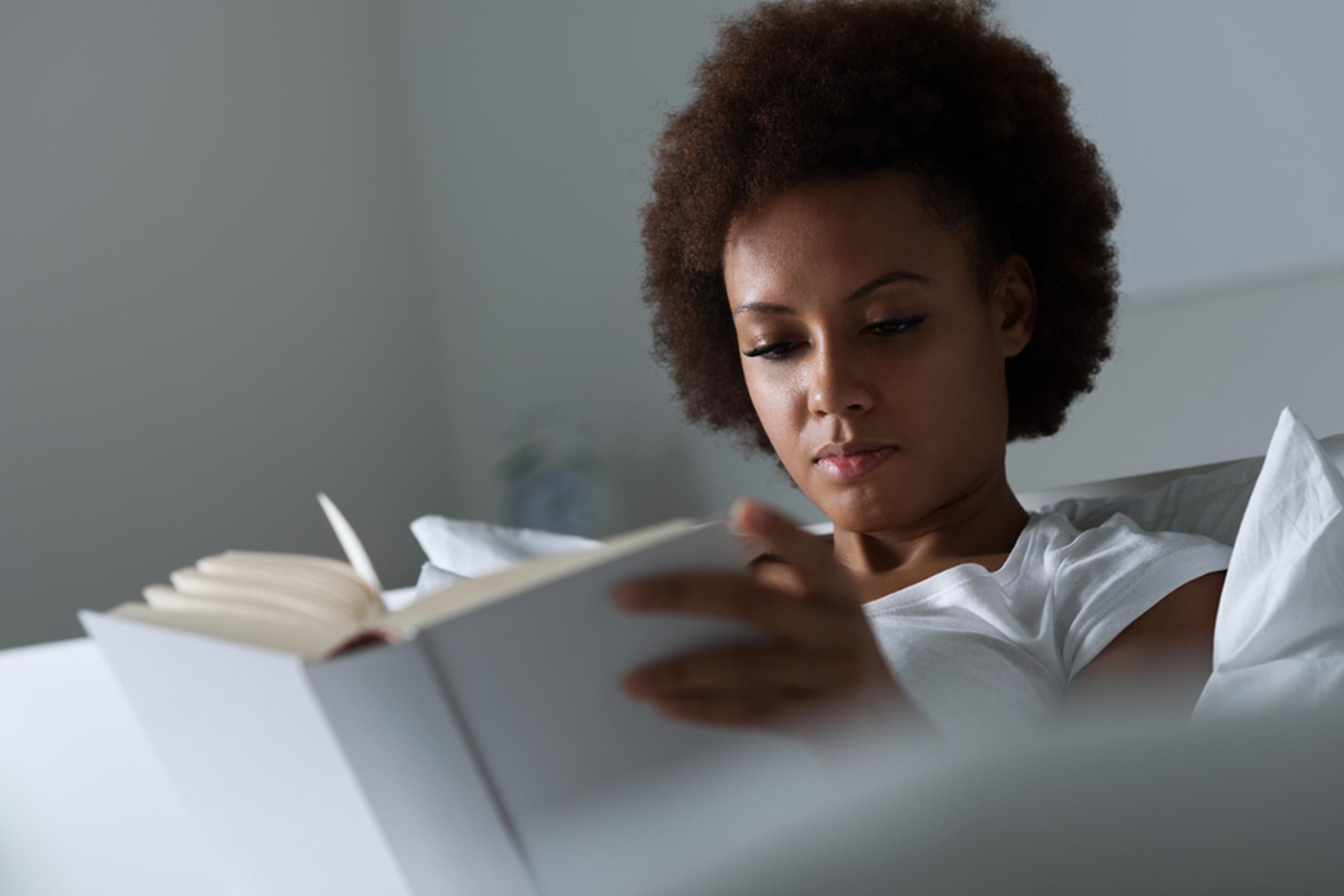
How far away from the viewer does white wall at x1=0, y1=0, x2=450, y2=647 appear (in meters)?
1.99

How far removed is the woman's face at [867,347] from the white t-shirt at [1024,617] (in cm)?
8

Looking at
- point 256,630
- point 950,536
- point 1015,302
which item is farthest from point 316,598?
point 1015,302

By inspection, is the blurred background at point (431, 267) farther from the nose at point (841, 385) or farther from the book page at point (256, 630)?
the book page at point (256, 630)

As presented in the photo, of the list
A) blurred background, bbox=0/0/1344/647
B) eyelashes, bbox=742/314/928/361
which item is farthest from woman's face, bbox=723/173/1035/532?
blurred background, bbox=0/0/1344/647

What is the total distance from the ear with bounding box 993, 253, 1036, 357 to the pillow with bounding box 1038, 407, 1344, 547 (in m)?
0.15

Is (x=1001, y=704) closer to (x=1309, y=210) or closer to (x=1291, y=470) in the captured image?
(x=1291, y=470)

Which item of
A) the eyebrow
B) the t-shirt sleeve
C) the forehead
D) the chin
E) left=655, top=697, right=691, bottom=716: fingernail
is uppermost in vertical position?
the forehead

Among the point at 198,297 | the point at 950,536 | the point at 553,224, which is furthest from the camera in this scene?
the point at 553,224

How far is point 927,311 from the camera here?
0.85 meters

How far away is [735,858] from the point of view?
41 cm

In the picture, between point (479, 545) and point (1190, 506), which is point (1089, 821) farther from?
point (479, 545)

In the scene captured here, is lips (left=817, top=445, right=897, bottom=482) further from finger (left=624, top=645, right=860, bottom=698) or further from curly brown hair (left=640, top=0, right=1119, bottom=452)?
finger (left=624, top=645, right=860, bottom=698)

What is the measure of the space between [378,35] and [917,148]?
90.2 inches

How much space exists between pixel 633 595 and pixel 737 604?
43 millimetres
